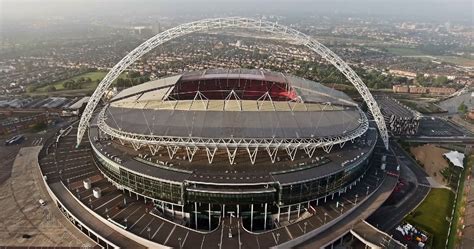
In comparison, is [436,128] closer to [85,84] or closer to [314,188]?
[314,188]

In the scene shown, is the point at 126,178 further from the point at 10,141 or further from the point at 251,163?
the point at 10,141

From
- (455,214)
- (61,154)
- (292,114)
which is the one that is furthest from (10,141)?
(455,214)

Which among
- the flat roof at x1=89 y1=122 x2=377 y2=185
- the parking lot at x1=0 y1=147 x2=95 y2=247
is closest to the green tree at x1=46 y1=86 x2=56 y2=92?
the parking lot at x1=0 y1=147 x2=95 y2=247

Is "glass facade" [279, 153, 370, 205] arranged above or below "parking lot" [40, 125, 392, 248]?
above

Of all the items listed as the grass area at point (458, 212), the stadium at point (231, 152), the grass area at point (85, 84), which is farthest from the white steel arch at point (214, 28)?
the grass area at point (85, 84)

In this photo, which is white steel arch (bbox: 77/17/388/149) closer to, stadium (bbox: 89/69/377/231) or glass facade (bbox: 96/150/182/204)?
stadium (bbox: 89/69/377/231)

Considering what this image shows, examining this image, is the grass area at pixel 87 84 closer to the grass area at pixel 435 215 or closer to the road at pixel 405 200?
the road at pixel 405 200

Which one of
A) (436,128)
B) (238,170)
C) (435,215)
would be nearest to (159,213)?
(238,170)
